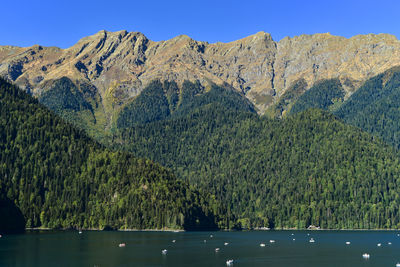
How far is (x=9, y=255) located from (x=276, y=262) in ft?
293

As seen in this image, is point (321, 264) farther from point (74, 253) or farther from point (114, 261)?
point (74, 253)

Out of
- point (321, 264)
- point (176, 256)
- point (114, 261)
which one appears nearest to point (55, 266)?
point (114, 261)

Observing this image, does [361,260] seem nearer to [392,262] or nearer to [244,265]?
[392,262]

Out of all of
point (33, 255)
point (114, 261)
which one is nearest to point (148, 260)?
point (114, 261)

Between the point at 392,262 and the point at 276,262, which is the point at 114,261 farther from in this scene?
the point at 392,262

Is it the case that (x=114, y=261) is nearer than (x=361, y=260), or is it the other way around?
(x=114, y=261)

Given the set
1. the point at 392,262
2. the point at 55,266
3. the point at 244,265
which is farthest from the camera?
the point at 392,262

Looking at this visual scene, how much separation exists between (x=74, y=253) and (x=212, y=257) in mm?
49203

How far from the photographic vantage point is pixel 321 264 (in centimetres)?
18012

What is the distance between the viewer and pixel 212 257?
197m

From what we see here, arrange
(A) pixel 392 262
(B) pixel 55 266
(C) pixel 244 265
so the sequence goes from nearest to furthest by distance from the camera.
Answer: (B) pixel 55 266, (C) pixel 244 265, (A) pixel 392 262

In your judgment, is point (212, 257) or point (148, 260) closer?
point (148, 260)

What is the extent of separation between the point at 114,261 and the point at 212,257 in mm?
37726

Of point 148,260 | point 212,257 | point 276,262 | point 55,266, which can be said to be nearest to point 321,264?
point 276,262
